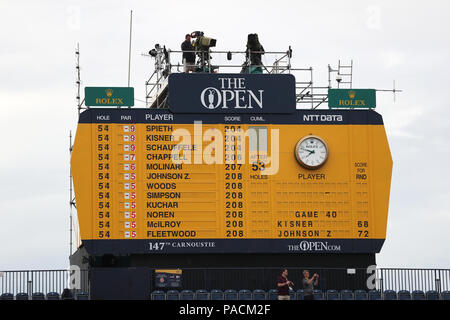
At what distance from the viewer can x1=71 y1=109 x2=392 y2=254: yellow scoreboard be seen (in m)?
37.6

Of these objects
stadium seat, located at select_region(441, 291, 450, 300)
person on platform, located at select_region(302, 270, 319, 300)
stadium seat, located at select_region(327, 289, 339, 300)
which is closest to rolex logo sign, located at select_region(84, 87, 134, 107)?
person on platform, located at select_region(302, 270, 319, 300)

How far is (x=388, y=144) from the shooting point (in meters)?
38.8

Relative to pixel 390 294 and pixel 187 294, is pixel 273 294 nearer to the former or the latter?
pixel 187 294

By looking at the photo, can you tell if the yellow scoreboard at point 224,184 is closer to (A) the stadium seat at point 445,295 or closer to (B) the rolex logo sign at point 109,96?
(B) the rolex logo sign at point 109,96

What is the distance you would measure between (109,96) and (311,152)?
6550mm

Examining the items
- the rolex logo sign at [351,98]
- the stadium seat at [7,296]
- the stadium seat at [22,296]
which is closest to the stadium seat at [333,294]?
the rolex logo sign at [351,98]

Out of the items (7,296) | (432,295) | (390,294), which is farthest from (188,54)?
(432,295)

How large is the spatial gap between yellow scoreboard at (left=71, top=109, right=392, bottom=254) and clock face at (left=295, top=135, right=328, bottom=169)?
0.10 ft

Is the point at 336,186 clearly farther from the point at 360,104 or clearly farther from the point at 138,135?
the point at 138,135

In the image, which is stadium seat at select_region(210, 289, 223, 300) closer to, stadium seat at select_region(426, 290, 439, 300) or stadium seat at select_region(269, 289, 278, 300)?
stadium seat at select_region(269, 289, 278, 300)

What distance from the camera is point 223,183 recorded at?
124 feet
